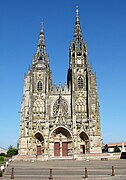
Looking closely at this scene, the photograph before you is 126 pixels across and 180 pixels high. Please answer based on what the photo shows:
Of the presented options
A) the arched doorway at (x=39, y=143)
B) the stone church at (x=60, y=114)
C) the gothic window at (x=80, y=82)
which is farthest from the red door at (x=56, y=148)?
the gothic window at (x=80, y=82)

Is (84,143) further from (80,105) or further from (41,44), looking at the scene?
(41,44)

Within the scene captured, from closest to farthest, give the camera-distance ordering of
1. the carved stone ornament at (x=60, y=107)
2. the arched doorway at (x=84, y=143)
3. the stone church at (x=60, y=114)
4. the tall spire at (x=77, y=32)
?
the stone church at (x=60, y=114) < the arched doorway at (x=84, y=143) < the carved stone ornament at (x=60, y=107) < the tall spire at (x=77, y=32)

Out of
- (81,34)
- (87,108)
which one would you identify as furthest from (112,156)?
(81,34)

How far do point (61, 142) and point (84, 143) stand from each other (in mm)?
4921

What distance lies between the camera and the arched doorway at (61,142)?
49719 millimetres

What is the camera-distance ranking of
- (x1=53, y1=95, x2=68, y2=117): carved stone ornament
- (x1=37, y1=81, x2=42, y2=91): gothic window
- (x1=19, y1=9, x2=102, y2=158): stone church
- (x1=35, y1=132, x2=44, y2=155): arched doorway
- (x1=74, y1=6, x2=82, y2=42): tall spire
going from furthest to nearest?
(x1=74, y1=6, x2=82, y2=42): tall spire < (x1=37, y1=81, x2=42, y2=91): gothic window < (x1=53, y1=95, x2=68, y2=117): carved stone ornament < (x1=35, y1=132, x2=44, y2=155): arched doorway < (x1=19, y1=9, x2=102, y2=158): stone church

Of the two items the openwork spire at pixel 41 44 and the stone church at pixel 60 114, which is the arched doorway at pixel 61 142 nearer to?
the stone church at pixel 60 114

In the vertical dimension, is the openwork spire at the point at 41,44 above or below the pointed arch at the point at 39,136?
above

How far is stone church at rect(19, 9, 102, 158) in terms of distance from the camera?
48.7 m

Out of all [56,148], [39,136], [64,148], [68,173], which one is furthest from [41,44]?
[68,173]

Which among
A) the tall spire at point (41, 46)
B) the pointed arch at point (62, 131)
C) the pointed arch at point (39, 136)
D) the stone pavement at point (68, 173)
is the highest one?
the tall spire at point (41, 46)

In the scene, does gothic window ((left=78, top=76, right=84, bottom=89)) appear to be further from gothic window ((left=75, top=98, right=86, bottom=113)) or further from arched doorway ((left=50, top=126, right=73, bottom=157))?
arched doorway ((left=50, top=126, right=73, bottom=157))

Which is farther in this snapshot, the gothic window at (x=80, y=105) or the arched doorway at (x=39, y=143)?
the gothic window at (x=80, y=105)

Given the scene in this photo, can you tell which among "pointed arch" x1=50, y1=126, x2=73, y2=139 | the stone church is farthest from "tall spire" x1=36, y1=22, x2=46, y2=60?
"pointed arch" x1=50, y1=126, x2=73, y2=139
